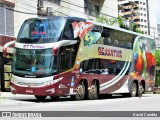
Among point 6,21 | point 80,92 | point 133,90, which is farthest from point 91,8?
point 80,92

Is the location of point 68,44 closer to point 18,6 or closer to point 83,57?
point 83,57

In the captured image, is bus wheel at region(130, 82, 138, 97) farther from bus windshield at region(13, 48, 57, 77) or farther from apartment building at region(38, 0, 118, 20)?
apartment building at region(38, 0, 118, 20)

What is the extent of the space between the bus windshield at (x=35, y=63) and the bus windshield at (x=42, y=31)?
0.58m

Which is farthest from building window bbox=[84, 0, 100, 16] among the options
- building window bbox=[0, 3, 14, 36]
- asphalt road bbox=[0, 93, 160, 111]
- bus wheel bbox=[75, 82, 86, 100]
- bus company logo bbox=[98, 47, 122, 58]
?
asphalt road bbox=[0, 93, 160, 111]

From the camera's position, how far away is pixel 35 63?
2011cm

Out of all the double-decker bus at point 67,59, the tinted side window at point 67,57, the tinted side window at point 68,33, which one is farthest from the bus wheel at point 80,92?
the tinted side window at point 68,33

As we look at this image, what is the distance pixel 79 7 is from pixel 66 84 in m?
21.9

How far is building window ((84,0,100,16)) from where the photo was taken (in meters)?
44.0

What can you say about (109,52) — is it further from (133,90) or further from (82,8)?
(82,8)

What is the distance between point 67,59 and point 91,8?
25071 millimetres

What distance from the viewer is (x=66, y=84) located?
20656 millimetres

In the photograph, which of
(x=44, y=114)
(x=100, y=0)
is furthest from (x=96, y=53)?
(x=100, y=0)

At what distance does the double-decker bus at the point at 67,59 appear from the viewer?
1997cm

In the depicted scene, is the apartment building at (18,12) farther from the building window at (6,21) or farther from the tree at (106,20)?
the tree at (106,20)
